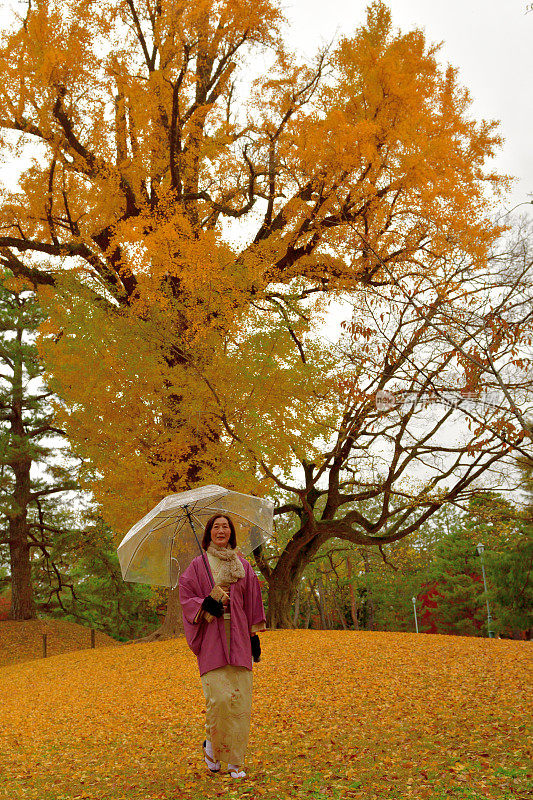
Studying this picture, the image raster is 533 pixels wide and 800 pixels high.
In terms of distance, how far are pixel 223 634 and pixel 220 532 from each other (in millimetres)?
644

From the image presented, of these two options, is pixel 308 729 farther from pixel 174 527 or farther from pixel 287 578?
pixel 287 578

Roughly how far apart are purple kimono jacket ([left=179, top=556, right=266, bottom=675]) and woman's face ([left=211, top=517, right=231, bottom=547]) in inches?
6.5

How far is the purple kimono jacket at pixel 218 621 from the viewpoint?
4.27m

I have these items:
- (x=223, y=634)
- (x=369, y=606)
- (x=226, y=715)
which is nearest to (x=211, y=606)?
(x=223, y=634)

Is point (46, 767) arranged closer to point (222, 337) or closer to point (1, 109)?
point (222, 337)

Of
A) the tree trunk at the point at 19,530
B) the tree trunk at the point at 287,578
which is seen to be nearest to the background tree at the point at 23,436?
the tree trunk at the point at 19,530

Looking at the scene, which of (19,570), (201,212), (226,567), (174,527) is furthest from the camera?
(19,570)

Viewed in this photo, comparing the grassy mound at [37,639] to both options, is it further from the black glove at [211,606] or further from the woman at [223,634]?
the black glove at [211,606]

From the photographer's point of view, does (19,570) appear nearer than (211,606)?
No

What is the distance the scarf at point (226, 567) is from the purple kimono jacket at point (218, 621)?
48mm

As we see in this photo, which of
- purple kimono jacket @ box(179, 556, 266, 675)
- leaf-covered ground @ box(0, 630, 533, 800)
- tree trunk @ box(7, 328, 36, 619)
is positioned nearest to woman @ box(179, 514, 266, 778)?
purple kimono jacket @ box(179, 556, 266, 675)

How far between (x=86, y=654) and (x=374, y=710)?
368 inches

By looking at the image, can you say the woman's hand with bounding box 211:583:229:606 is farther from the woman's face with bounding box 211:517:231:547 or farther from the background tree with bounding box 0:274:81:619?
the background tree with bounding box 0:274:81:619

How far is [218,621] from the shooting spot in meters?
4.30
